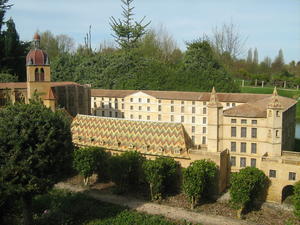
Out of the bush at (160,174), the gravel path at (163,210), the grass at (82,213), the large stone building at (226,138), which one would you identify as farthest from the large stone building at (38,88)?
the bush at (160,174)

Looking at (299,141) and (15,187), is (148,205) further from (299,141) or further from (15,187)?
(299,141)

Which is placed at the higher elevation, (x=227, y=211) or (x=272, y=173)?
(x=272, y=173)

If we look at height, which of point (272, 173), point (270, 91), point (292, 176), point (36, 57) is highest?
point (36, 57)

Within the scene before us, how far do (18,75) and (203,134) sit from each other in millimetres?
43945

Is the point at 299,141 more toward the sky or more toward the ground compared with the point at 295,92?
more toward the ground

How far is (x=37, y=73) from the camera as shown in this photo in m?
53.8

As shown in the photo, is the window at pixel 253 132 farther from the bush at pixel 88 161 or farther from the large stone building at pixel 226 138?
the bush at pixel 88 161

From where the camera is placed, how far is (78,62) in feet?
329

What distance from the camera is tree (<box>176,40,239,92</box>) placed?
268 feet

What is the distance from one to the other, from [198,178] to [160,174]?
4357 millimetres

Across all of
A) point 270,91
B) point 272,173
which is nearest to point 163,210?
point 272,173

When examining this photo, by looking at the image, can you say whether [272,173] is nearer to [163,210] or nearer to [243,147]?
[243,147]

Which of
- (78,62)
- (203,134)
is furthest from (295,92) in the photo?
(78,62)

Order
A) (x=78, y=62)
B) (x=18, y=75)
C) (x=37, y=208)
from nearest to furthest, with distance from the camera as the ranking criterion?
1. (x=37, y=208)
2. (x=18, y=75)
3. (x=78, y=62)
